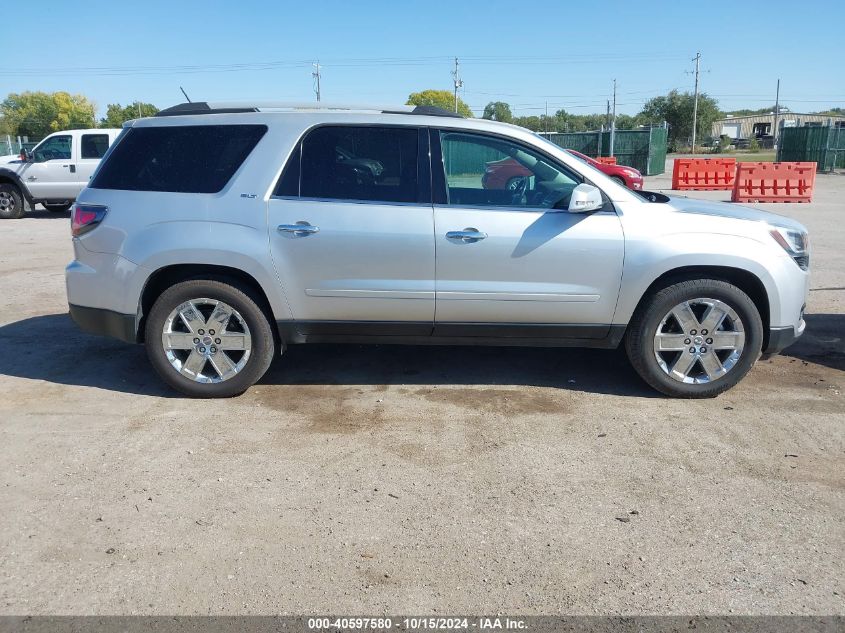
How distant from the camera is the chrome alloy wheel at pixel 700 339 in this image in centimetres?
479

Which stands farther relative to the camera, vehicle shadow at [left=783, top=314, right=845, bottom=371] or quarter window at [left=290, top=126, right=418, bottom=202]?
vehicle shadow at [left=783, top=314, right=845, bottom=371]

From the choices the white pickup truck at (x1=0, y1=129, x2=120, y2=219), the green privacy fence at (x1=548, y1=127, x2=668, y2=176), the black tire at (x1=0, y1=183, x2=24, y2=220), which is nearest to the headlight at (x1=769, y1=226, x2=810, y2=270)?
the white pickup truck at (x1=0, y1=129, x2=120, y2=219)

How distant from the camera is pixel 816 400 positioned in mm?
4945

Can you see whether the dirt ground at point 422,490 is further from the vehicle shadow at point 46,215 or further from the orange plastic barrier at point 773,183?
the orange plastic barrier at point 773,183

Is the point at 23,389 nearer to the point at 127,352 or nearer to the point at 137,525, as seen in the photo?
the point at 127,352

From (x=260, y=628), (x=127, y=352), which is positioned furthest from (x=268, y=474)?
(x=127, y=352)

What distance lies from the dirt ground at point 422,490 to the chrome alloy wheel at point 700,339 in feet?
0.85

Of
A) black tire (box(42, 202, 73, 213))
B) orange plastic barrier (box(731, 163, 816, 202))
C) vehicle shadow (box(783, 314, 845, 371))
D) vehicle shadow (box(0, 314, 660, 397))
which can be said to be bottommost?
vehicle shadow (box(0, 314, 660, 397))

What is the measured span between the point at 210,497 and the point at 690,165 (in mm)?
23518

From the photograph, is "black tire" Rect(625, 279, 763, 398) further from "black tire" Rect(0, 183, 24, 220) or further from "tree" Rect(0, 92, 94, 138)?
"tree" Rect(0, 92, 94, 138)

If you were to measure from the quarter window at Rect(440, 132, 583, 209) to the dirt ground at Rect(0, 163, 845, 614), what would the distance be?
137cm

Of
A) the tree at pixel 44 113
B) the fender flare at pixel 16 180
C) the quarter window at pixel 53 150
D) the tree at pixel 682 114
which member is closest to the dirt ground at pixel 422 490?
the quarter window at pixel 53 150

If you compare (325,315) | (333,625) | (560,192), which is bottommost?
(333,625)

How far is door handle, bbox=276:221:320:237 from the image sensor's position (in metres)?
4.68
